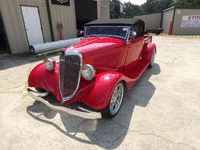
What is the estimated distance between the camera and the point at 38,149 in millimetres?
2012

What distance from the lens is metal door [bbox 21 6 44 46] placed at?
7.50 metres

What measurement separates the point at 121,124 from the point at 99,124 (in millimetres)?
416

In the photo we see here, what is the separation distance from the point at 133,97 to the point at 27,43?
23.8 ft

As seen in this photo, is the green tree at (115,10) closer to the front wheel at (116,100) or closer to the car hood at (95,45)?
the car hood at (95,45)

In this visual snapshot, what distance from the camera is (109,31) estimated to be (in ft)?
11.5

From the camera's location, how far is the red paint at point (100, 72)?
225cm

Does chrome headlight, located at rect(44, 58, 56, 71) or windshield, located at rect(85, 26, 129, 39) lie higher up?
windshield, located at rect(85, 26, 129, 39)

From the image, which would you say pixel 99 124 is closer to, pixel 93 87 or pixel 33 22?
pixel 93 87

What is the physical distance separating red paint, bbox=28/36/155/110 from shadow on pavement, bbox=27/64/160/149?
1.46ft

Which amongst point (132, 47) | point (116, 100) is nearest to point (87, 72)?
point (116, 100)

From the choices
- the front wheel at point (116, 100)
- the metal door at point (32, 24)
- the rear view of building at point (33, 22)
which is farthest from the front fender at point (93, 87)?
the metal door at point (32, 24)

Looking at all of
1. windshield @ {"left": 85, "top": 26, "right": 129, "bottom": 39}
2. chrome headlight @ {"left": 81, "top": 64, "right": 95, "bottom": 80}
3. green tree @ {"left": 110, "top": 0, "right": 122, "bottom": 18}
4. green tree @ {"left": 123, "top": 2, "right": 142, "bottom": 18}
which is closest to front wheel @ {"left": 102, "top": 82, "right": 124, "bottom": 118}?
chrome headlight @ {"left": 81, "top": 64, "right": 95, "bottom": 80}

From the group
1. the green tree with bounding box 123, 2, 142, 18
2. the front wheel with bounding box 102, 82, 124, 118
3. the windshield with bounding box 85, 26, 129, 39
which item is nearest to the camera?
the front wheel with bounding box 102, 82, 124, 118

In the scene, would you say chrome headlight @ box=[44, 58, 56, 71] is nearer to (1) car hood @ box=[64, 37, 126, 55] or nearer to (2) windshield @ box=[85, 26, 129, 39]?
(1) car hood @ box=[64, 37, 126, 55]
